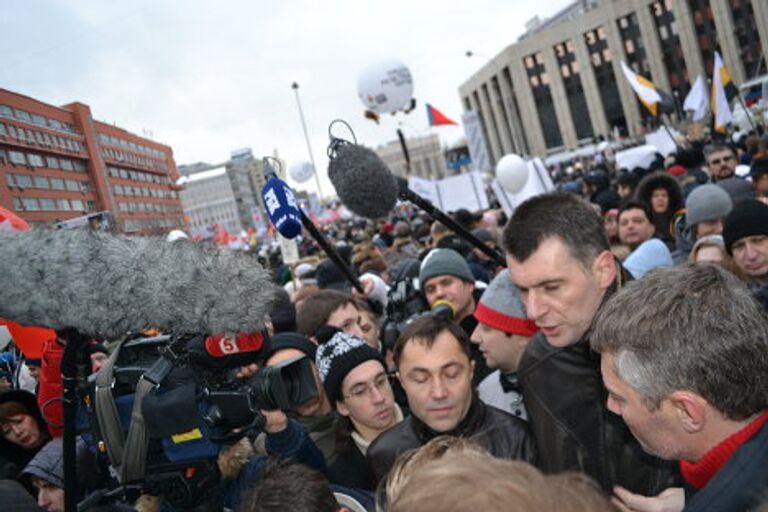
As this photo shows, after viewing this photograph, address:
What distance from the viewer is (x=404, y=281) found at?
4555 mm

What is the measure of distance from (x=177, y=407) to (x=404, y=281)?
9.76 ft

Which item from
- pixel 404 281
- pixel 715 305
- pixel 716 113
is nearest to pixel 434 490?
pixel 715 305

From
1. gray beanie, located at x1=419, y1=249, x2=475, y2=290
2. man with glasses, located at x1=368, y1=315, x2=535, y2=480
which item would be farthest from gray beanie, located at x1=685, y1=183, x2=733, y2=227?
man with glasses, located at x1=368, y1=315, x2=535, y2=480

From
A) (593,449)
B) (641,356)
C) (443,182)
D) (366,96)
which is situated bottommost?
(593,449)

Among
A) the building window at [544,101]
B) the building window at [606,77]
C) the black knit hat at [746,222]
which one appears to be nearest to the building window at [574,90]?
the building window at [606,77]

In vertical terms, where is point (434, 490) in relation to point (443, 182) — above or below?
below

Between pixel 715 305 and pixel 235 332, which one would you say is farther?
pixel 235 332

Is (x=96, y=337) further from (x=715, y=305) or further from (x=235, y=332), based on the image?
(x=715, y=305)

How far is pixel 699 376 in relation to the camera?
60.4 inches

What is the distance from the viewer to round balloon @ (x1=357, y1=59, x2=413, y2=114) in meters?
11.0

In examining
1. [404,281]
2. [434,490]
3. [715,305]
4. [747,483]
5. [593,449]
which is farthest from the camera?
[404,281]

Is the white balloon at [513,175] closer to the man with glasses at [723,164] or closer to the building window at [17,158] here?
the man with glasses at [723,164]

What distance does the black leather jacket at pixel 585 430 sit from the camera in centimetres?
210

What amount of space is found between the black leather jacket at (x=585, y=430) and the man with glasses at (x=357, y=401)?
0.88m
